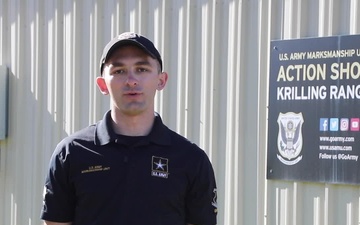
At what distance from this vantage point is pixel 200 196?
2.76 meters

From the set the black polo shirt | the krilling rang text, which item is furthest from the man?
the krilling rang text

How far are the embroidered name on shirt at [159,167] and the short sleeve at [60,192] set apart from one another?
11.7 inches

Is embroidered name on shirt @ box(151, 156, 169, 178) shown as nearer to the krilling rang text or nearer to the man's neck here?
the man's neck

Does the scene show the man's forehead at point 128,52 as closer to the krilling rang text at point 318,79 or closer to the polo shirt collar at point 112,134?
the polo shirt collar at point 112,134

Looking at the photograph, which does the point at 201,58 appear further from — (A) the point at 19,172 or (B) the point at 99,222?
(B) the point at 99,222

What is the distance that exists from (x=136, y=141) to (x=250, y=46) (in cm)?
257

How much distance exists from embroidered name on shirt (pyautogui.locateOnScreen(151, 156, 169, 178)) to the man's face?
0.59ft

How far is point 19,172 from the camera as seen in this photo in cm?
694

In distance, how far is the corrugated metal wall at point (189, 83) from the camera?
4.83 metres

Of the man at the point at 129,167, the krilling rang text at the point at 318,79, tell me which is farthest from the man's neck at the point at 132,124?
the krilling rang text at the point at 318,79

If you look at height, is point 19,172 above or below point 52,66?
below

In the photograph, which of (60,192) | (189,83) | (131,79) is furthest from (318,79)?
(60,192)

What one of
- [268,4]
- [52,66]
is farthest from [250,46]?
[52,66]

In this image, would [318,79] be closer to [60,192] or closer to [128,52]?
[128,52]
